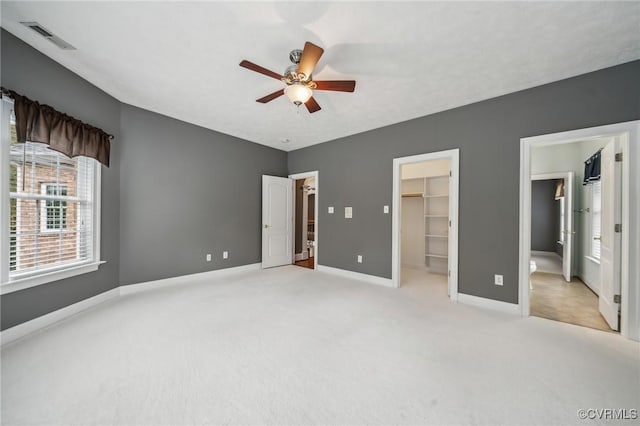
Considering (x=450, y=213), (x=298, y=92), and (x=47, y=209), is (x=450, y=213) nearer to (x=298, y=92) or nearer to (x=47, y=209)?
(x=298, y=92)

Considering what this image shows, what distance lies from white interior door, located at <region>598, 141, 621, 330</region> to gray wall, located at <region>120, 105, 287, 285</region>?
16.8ft

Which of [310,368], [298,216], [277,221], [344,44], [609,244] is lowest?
[310,368]

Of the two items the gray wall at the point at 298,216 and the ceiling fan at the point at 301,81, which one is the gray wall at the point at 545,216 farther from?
the ceiling fan at the point at 301,81

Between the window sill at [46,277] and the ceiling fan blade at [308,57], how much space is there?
320cm

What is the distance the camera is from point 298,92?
228cm

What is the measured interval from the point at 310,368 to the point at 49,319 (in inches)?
110

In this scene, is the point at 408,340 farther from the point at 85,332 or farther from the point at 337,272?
the point at 85,332

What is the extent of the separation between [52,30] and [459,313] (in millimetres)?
4936

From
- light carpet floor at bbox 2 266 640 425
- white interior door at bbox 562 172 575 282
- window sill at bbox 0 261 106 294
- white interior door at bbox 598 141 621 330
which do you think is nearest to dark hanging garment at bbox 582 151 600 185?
white interior door at bbox 562 172 575 282

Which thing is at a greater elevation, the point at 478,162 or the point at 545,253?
the point at 478,162

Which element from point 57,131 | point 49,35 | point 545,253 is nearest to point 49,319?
point 57,131

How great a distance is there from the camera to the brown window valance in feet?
7.07

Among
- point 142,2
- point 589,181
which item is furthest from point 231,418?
point 589,181

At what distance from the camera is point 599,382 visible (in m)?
1.73
